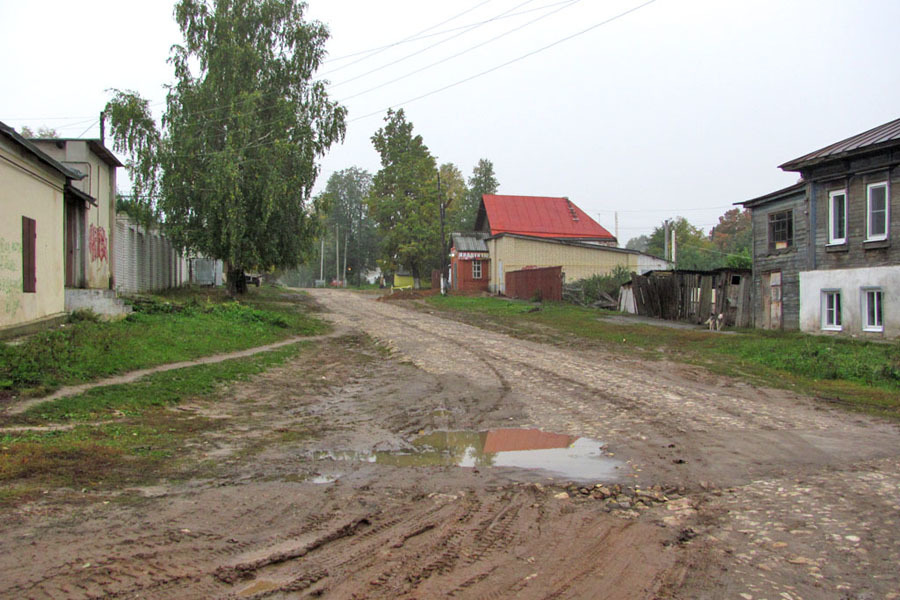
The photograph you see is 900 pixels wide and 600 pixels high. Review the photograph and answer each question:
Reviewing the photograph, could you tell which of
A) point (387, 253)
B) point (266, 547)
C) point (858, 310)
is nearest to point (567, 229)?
point (387, 253)

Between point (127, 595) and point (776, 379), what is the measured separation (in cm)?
1204

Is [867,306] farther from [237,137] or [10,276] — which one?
[237,137]

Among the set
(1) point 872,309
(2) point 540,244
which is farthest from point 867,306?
(2) point 540,244

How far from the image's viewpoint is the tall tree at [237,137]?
86.5 ft

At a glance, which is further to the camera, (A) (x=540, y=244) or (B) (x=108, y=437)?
(A) (x=540, y=244)

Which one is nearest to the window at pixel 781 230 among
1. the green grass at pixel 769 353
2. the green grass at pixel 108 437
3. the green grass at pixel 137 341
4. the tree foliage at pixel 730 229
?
the green grass at pixel 769 353

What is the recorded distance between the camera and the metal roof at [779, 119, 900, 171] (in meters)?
17.4

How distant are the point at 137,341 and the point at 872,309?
19075mm

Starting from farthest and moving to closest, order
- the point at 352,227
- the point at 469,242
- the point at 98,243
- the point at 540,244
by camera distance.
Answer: the point at 352,227, the point at 469,242, the point at 540,244, the point at 98,243

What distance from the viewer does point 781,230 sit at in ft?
71.4

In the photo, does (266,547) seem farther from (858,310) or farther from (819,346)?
(858,310)

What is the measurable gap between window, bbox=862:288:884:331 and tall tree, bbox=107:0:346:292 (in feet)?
69.3

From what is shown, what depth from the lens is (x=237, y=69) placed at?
27.7m

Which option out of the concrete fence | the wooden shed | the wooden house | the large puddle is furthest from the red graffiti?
the wooden house
